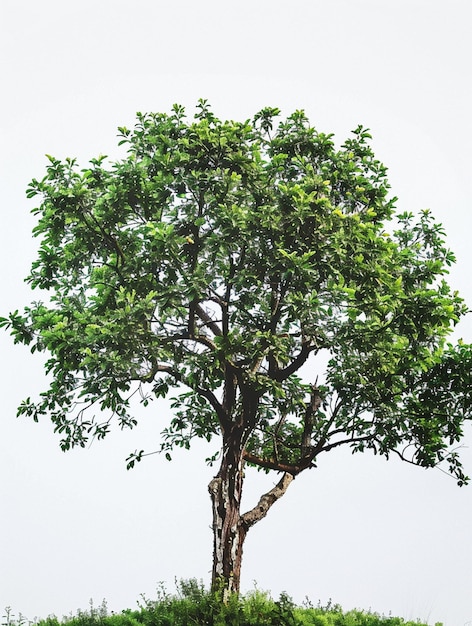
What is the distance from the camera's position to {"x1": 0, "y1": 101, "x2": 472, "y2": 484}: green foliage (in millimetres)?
17344

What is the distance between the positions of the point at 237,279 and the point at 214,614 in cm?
748

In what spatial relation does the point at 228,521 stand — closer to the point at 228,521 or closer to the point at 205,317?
the point at 228,521

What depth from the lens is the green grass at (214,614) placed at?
1800cm

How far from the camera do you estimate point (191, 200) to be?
59.2 ft

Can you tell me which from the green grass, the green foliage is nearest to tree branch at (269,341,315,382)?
the green foliage

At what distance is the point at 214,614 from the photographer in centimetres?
1823

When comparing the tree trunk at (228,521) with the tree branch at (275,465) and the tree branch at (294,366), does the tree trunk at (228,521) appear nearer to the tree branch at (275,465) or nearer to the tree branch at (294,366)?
the tree branch at (275,465)

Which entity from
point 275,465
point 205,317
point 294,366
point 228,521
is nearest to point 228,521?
point 228,521

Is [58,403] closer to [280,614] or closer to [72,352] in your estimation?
[72,352]

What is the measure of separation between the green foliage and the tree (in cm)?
4

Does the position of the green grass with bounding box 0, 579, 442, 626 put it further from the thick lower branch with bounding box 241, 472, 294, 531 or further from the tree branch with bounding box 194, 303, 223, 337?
the tree branch with bounding box 194, 303, 223, 337

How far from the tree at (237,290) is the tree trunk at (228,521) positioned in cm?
4

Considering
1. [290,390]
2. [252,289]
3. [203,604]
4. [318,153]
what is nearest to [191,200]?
[252,289]

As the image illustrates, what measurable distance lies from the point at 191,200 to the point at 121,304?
9.07ft
